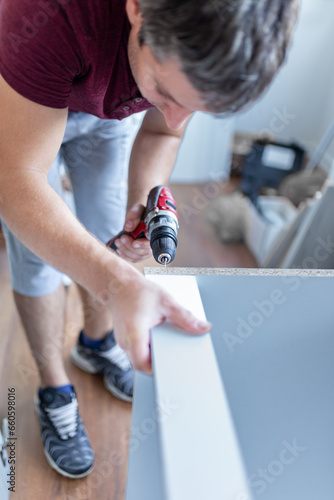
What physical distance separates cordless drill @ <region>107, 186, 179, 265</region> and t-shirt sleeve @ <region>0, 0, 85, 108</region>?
26 cm

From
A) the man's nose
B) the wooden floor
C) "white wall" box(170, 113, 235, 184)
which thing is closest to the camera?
the man's nose

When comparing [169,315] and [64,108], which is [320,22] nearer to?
[64,108]

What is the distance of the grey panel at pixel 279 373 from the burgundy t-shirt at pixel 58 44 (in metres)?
0.33

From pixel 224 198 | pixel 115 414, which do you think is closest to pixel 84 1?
pixel 115 414

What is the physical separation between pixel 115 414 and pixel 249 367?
607mm

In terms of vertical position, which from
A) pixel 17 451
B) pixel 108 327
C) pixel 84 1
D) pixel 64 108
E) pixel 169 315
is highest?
pixel 84 1

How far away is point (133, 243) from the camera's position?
0.84 meters

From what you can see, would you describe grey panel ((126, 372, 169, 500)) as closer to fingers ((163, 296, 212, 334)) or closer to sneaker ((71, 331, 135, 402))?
fingers ((163, 296, 212, 334))

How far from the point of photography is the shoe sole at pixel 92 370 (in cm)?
121

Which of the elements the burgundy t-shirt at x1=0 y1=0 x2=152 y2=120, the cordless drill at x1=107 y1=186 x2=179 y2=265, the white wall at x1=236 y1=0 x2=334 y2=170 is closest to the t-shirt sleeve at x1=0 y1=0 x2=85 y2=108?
the burgundy t-shirt at x1=0 y1=0 x2=152 y2=120

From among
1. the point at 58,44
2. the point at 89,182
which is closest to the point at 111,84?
the point at 58,44

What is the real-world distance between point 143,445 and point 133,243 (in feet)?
1.17

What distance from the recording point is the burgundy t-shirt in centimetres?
55

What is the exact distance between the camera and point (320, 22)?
2535 mm
